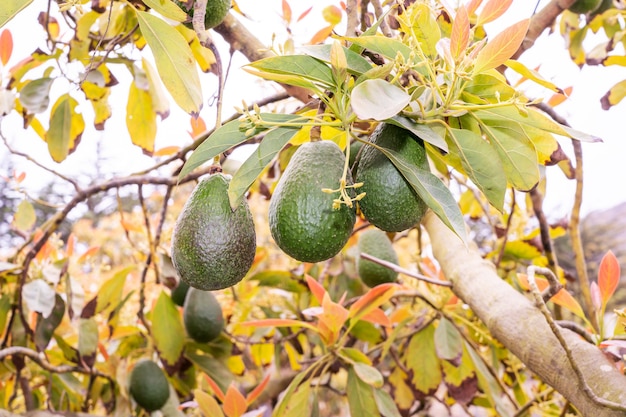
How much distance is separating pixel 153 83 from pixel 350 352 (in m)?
0.70

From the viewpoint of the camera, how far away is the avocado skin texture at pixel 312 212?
0.55 meters

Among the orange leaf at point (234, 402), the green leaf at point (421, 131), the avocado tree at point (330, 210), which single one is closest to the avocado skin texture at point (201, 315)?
the avocado tree at point (330, 210)

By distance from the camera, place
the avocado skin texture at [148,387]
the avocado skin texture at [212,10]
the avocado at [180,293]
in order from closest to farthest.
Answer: the avocado skin texture at [212,10], the avocado skin texture at [148,387], the avocado at [180,293]

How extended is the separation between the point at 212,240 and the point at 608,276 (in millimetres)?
566

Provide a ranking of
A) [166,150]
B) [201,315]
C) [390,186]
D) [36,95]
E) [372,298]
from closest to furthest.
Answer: [390,186] < [372,298] < [36,95] < [201,315] < [166,150]

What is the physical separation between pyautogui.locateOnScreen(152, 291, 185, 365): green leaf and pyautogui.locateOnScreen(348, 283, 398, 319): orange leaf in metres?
0.45

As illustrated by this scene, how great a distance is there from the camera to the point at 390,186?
0.56 metres

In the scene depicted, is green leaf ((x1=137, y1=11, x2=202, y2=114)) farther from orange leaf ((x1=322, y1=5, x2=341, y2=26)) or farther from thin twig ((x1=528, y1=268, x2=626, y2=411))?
orange leaf ((x1=322, y1=5, x2=341, y2=26))

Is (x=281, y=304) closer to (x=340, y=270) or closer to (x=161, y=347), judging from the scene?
(x=340, y=270)

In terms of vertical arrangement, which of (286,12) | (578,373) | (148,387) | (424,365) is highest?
(286,12)

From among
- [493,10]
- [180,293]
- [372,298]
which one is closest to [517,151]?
[493,10]

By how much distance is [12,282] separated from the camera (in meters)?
1.16

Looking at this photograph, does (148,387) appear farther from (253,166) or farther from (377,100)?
(377,100)

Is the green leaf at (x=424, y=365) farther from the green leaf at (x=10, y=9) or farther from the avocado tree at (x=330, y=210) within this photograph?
the green leaf at (x=10, y=9)
